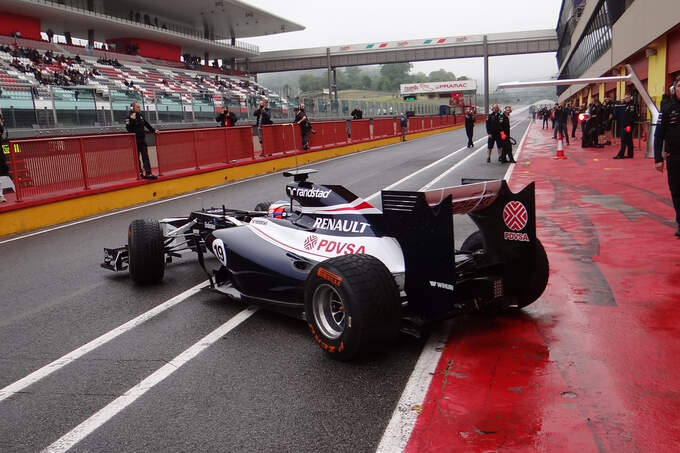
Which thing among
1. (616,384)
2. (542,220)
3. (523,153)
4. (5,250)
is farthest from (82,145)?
(523,153)

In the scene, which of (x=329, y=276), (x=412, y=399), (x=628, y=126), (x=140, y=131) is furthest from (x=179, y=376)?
(x=628, y=126)

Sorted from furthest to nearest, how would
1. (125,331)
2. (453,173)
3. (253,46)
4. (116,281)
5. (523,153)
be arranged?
(253,46) < (523,153) < (453,173) < (116,281) < (125,331)

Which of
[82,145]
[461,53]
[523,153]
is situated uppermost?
[461,53]

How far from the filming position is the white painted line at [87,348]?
153 inches

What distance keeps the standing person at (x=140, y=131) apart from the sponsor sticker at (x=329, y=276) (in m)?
10.9

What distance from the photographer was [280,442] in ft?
9.95

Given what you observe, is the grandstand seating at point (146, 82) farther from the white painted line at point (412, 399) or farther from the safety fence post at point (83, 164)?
the white painted line at point (412, 399)

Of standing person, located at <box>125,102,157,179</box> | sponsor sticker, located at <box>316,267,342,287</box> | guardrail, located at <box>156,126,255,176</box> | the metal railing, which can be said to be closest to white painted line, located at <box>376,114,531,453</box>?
sponsor sticker, located at <box>316,267,342,287</box>

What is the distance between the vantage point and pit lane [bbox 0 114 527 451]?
10.4ft

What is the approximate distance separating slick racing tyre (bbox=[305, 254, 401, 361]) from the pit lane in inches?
7.1

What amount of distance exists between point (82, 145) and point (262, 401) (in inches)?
405

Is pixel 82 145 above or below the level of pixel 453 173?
above

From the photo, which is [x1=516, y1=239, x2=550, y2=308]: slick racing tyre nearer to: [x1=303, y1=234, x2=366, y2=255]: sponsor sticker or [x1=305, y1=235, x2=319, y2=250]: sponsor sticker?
[x1=303, y1=234, x2=366, y2=255]: sponsor sticker

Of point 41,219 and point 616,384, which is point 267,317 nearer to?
point 616,384
